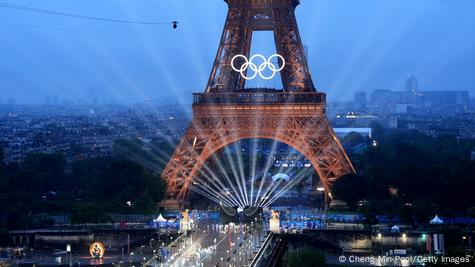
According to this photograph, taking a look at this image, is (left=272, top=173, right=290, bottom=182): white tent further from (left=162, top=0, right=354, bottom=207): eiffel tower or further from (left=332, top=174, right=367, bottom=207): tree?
(left=332, top=174, right=367, bottom=207): tree

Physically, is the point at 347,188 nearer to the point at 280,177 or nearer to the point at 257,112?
the point at 257,112

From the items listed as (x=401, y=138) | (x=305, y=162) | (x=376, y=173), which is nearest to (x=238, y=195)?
(x=376, y=173)

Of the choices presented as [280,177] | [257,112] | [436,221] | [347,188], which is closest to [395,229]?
[436,221]

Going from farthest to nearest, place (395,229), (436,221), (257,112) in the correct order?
1. (257,112)
2. (436,221)
3. (395,229)

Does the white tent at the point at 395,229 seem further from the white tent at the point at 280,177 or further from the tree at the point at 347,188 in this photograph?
the white tent at the point at 280,177

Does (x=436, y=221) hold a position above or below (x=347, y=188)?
below

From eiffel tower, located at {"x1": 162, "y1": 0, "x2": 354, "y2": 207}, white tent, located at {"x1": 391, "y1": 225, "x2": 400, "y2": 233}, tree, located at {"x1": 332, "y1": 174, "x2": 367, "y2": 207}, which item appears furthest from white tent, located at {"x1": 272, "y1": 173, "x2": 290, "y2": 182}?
white tent, located at {"x1": 391, "y1": 225, "x2": 400, "y2": 233}

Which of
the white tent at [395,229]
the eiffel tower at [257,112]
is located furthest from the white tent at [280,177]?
the white tent at [395,229]

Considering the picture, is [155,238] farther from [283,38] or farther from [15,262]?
[283,38]
